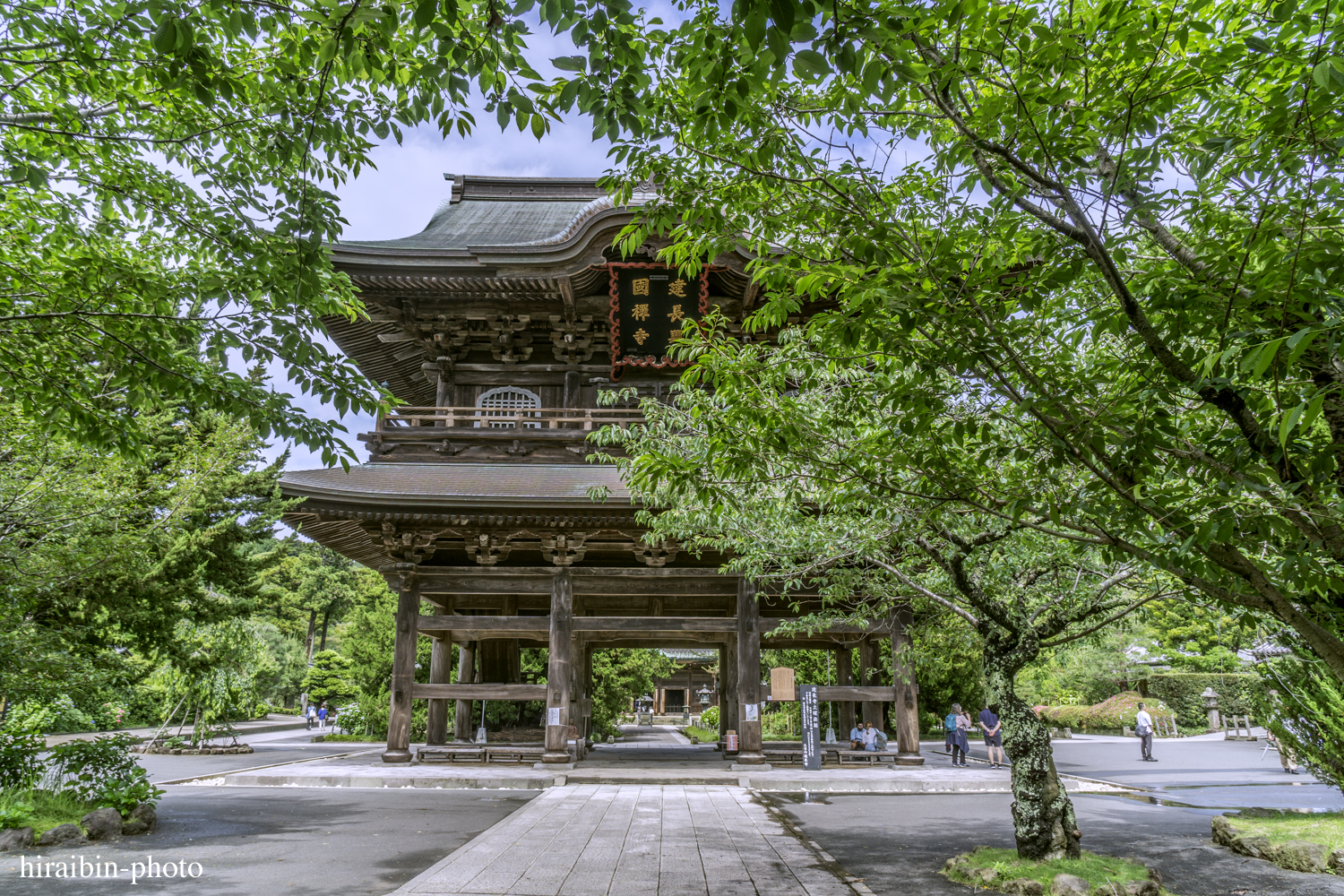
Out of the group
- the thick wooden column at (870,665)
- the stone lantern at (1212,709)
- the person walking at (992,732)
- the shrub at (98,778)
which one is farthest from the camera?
the stone lantern at (1212,709)

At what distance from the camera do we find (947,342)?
151 inches

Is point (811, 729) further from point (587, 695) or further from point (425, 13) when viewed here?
point (425, 13)

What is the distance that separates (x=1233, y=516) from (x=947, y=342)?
1.50 m

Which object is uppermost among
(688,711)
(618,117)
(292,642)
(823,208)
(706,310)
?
(706,310)

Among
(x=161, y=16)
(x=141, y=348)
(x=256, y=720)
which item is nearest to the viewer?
(x=161, y=16)

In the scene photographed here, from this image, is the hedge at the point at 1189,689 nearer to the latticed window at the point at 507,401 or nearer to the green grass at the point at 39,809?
the latticed window at the point at 507,401

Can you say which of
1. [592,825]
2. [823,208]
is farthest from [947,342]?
[592,825]

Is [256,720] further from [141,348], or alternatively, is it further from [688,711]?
[141,348]

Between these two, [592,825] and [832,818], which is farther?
[832,818]

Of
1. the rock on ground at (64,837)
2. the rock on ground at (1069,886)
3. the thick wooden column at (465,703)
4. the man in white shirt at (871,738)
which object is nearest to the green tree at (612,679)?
the thick wooden column at (465,703)

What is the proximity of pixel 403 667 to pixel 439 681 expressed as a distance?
8.71ft

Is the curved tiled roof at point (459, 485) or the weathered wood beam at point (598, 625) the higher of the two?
the curved tiled roof at point (459, 485)

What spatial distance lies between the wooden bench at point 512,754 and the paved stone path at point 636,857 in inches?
162

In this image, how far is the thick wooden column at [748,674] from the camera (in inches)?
508
